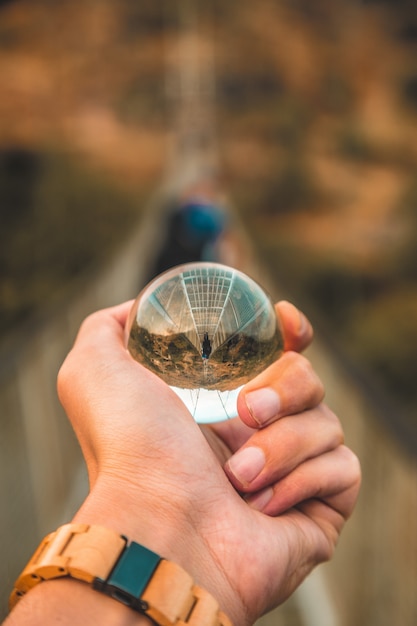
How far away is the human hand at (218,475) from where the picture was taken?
54.4 inches

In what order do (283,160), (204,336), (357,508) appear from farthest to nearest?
1. (283,160)
2. (357,508)
3. (204,336)

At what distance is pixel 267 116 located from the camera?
23781mm

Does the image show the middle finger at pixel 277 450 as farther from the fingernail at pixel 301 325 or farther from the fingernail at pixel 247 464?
the fingernail at pixel 301 325

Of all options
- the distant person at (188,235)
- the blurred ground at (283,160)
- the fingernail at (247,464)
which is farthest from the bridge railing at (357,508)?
the fingernail at (247,464)

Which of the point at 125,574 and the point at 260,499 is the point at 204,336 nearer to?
the point at 260,499

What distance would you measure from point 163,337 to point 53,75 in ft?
34.4

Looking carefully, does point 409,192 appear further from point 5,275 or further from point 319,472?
point 319,472

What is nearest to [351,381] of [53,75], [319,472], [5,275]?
[319,472]

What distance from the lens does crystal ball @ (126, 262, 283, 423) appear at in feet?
4.82

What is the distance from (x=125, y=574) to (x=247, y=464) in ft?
1.42

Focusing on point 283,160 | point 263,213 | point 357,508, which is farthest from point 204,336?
point 283,160

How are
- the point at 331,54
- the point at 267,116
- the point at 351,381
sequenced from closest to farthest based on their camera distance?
the point at 351,381 → the point at 331,54 → the point at 267,116

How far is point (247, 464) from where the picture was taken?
1503mm

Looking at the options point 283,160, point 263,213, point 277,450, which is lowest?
point 277,450
